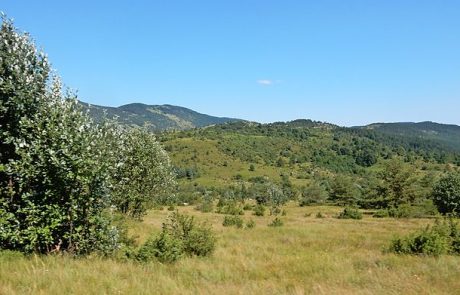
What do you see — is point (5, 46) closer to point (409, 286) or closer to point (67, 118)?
point (67, 118)

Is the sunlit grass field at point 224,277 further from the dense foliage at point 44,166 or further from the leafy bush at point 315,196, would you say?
the leafy bush at point 315,196

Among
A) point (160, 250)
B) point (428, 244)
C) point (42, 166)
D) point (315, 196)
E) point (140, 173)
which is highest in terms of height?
point (42, 166)

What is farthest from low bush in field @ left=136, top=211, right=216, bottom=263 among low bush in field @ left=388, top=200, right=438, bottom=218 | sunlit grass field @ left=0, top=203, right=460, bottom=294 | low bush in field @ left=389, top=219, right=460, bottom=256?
low bush in field @ left=388, top=200, right=438, bottom=218

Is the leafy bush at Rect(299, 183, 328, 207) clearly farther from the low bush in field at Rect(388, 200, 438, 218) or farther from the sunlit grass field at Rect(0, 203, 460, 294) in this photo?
the sunlit grass field at Rect(0, 203, 460, 294)

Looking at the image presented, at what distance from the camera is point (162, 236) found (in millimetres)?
12102

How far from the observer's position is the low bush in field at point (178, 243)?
455 inches

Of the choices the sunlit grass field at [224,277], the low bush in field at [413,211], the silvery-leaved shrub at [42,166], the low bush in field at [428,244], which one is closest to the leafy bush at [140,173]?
the silvery-leaved shrub at [42,166]

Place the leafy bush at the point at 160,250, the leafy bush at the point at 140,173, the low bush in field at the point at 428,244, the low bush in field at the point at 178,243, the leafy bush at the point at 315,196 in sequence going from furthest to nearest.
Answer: the leafy bush at the point at 315,196, the leafy bush at the point at 140,173, the low bush in field at the point at 428,244, the low bush in field at the point at 178,243, the leafy bush at the point at 160,250

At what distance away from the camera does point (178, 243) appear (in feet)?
40.8

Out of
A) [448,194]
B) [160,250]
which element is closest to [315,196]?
[448,194]

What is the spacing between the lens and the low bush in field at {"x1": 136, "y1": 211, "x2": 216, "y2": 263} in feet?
37.9

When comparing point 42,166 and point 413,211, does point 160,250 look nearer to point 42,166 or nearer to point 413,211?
point 42,166

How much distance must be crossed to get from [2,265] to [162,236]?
446 cm

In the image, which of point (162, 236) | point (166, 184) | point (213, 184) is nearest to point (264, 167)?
point (213, 184)
